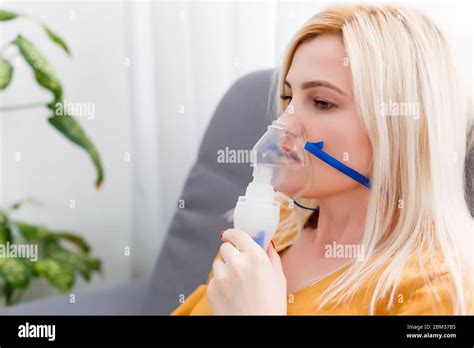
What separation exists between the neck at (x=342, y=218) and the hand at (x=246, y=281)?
0.48ft

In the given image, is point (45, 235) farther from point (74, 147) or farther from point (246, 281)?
point (246, 281)

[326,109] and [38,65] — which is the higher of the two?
[38,65]

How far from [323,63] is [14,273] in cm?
107

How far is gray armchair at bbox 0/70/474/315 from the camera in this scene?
1190mm

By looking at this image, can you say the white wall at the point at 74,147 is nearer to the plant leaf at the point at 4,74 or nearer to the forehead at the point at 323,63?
the plant leaf at the point at 4,74

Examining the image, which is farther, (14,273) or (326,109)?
(14,273)

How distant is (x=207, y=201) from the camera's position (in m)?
1.29

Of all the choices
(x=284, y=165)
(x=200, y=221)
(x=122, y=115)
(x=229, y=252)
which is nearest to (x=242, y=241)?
(x=229, y=252)

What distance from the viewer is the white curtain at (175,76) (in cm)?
130

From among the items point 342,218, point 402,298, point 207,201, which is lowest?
point 402,298

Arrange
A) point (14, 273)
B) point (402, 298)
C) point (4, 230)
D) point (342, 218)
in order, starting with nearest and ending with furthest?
point (402, 298) < point (342, 218) < point (14, 273) < point (4, 230)

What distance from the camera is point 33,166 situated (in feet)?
6.02

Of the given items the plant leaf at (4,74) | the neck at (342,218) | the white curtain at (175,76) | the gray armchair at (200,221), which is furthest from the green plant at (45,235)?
the neck at (342,218)
